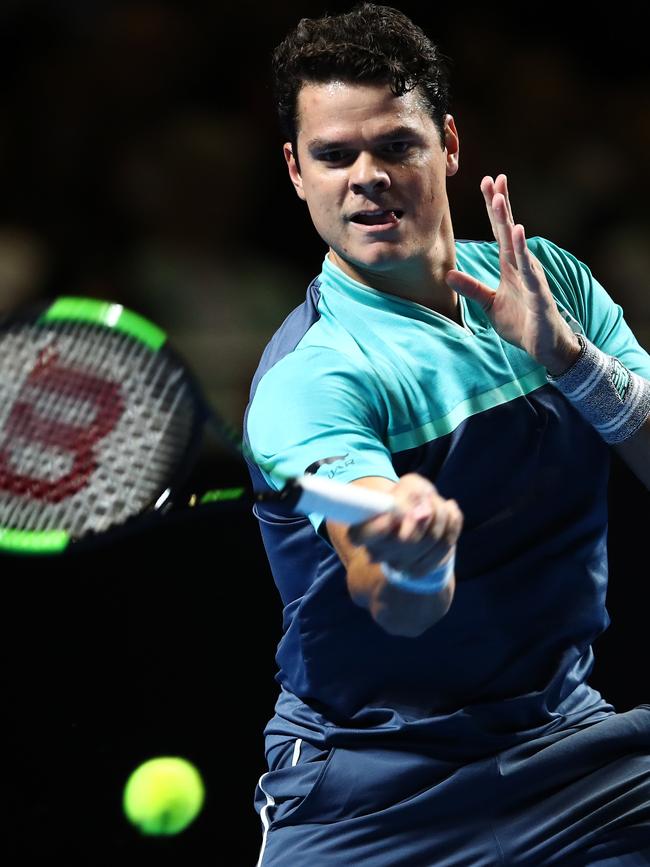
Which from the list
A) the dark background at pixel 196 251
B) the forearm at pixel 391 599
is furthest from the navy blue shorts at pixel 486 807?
the dark background at pixel 196 251

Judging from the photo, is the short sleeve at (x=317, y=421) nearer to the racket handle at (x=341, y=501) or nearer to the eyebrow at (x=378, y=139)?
the racket handle at (x=341, y=501)

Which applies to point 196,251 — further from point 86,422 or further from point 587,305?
point 86,422

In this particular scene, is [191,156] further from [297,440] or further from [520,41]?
[297,440]

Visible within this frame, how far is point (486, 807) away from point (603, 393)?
1.95 ft

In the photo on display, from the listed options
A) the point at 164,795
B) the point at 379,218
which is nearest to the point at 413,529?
the point at 379,218

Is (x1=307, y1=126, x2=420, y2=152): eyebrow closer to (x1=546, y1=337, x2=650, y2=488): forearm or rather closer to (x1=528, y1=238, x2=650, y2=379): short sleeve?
(x1=528, y1=238, x2=650, y2=379): short sleeve

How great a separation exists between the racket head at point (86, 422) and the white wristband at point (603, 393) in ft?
1.73

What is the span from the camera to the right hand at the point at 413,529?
148cm

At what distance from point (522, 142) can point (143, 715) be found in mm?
2303

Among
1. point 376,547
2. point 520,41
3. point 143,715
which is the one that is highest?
point 520,41

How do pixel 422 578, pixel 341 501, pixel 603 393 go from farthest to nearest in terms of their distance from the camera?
pixel 603 393 < pixel 422 578 < pixel 341 501

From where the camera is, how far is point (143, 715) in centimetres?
292

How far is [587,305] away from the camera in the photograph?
7.13ft

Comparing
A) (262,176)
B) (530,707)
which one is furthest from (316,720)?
(262,176)
